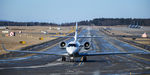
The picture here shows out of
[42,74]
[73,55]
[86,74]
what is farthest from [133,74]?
[73,55]

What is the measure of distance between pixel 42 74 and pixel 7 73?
3.32m

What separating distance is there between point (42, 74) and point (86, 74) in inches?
159

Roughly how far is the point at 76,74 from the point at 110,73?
3.29 meters

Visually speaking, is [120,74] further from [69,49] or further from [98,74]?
[69,49]

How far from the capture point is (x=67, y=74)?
70.9 ft

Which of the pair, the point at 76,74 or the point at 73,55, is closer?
the point at 76,74

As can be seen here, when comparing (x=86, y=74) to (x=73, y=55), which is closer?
(x=86, y=74)

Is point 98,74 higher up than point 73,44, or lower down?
lower down

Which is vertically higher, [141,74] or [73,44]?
[73,44]

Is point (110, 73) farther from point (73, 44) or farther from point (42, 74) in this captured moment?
point (73, 44)

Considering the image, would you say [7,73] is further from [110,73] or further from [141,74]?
[141,74]

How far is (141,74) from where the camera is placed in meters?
21.4

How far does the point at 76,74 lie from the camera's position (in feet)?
70.9

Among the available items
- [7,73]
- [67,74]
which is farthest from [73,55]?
[7,73]
